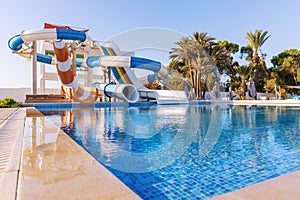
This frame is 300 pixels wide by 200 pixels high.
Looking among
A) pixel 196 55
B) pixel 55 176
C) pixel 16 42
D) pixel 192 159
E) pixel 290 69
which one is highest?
pixel 196 55

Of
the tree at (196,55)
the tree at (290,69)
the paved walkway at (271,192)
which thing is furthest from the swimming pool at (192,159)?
the tree at (290,69)

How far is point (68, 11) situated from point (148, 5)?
5.21m

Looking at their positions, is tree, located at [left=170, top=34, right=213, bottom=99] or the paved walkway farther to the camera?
tree, located at [left=170, top=34, right=213, bottom=99]

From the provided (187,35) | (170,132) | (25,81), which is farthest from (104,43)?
(170,132)

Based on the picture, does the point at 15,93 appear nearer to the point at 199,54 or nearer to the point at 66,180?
the point at 199,54

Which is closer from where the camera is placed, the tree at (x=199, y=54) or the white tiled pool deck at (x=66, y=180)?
the white tiled pool deck at (x=66, y=180)

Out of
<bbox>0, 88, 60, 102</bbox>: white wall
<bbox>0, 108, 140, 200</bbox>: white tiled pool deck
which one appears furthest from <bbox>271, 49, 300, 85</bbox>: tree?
<bbox>0, 108, 140, 200</bbox>: white tiled pool deck

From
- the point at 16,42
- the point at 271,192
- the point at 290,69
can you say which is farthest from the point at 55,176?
the point at 290,69

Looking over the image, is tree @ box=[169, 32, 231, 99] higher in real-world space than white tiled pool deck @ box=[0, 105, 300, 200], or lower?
higher

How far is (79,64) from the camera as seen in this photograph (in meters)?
20.6

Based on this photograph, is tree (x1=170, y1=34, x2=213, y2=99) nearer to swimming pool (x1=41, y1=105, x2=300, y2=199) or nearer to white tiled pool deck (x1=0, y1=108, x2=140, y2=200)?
swimming pool (x1=41, y1=105, x2=300, y2=199)

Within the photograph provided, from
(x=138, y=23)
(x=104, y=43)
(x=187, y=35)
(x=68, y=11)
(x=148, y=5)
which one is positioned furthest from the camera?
(x=187, y=35)

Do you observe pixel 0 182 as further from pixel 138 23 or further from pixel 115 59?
pixel 138 23

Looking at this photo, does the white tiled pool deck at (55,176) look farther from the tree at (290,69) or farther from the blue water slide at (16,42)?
the tree at (290,69)
